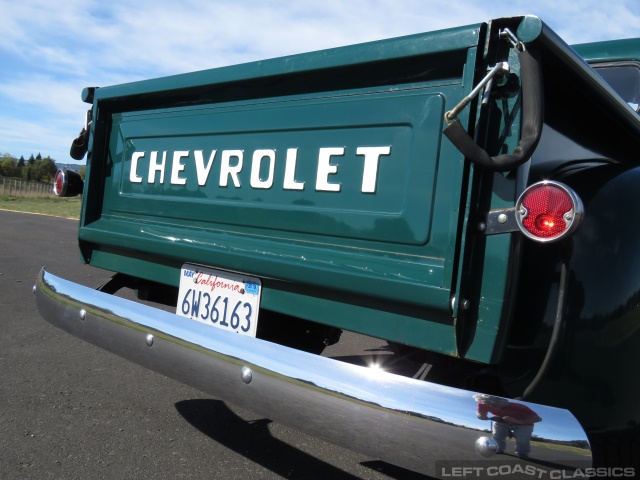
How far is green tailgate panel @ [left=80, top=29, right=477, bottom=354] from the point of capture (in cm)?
198

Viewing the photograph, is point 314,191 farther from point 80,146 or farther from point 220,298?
point 80,146

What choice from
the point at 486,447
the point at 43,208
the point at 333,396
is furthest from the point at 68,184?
the point at 43,208

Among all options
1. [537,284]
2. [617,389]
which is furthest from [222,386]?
[617,389]

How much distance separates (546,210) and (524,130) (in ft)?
0.82

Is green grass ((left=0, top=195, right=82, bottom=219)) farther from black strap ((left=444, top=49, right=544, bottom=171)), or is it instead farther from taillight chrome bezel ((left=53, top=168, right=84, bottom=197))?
black strap ((left=444, top=49, right=544, bottom=171))

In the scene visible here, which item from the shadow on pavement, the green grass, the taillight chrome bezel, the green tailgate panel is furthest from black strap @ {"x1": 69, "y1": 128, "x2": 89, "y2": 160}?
the green grass

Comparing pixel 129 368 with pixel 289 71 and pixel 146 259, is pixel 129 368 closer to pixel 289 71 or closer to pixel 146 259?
pixel 146 259

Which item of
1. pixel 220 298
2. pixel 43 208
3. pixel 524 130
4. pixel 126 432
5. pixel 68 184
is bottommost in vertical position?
pixel 126 432

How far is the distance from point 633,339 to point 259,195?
1574 mm

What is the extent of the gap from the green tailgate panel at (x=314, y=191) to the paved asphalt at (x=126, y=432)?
35.2 inches

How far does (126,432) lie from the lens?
3.13 metres

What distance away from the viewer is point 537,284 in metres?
1.93

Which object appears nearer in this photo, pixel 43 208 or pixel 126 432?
pixel 126 432

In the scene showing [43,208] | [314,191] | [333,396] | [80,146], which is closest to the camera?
[333,396]
